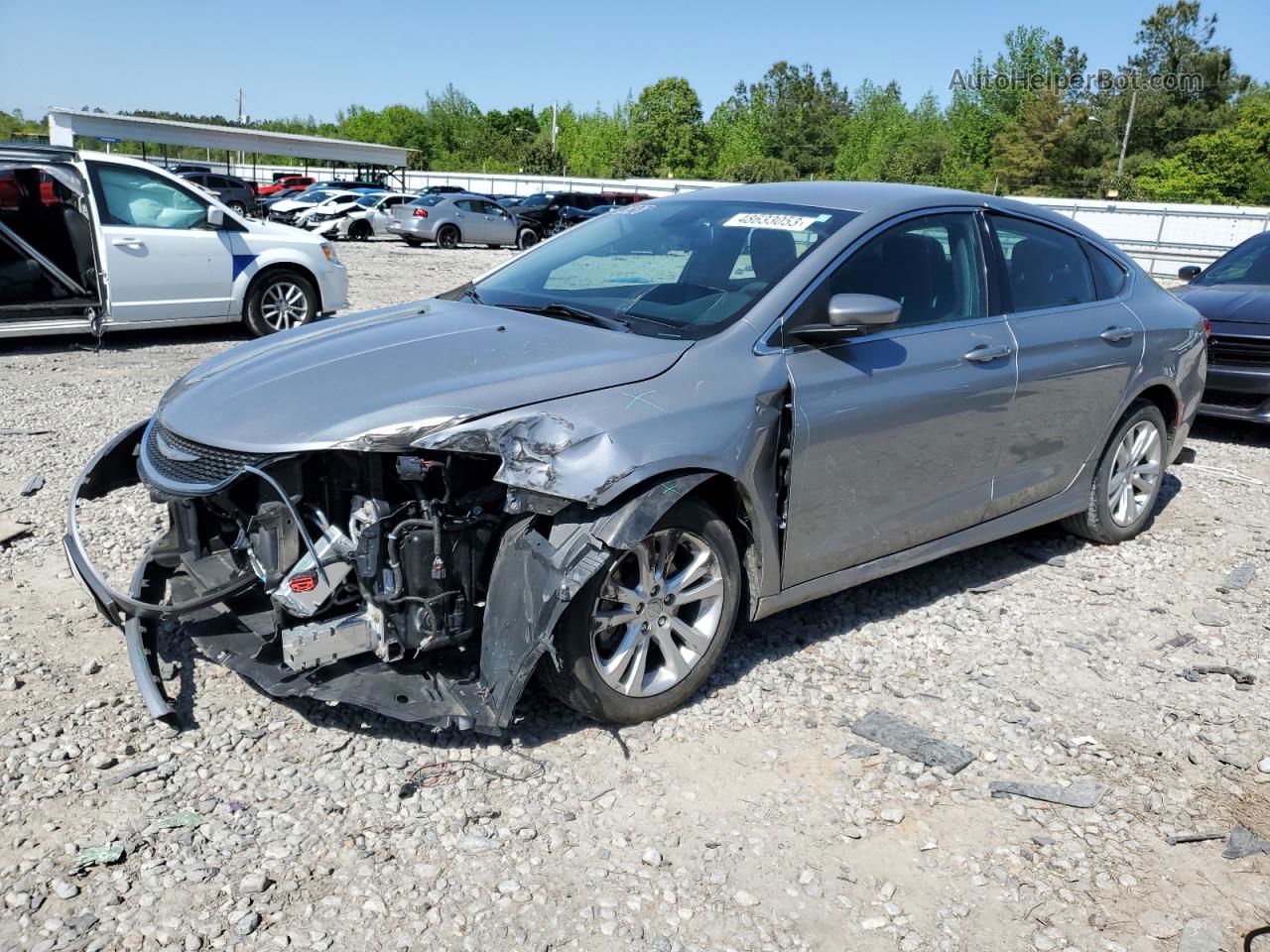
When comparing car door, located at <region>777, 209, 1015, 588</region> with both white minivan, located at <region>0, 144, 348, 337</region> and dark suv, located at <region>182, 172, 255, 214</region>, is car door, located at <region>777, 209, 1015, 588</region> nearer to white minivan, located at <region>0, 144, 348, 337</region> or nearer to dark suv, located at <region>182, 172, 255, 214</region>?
white minivan, located at <region>0, 144, 348, 337</region>

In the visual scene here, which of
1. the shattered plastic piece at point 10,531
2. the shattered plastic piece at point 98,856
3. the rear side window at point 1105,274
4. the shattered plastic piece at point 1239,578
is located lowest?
the shattered plastic piece at point 98,856

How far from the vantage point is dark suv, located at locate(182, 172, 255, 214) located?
31.2 meters

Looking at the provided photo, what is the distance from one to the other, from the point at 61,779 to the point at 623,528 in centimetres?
187

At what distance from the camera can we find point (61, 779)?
3189 mm

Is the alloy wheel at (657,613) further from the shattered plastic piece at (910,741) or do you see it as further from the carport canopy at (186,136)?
the carport canopy at (186,136)

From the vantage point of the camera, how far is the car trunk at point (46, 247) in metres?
9.31

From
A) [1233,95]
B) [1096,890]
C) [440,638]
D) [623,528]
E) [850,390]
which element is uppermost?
[1233,95]

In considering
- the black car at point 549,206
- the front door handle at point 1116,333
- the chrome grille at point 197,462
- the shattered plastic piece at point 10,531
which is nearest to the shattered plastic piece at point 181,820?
the chrome grille at point 197,462

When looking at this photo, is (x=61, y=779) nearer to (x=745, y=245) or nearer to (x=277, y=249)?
(x=745, y=245)

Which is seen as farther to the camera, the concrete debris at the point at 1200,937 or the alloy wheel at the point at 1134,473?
the alloy wheel at the point at 1134,473

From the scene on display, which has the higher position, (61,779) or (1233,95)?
(1233,95)

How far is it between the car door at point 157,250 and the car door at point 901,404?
7.61m

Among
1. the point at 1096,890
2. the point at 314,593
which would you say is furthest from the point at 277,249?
the point at 1096,890

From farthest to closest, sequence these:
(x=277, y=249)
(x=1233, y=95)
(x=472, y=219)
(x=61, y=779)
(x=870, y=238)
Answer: (x=1233, y=95) → (x=472, y=219) → (x=277, y=249) → (x=870, y=238) → (x=61, y=779)
